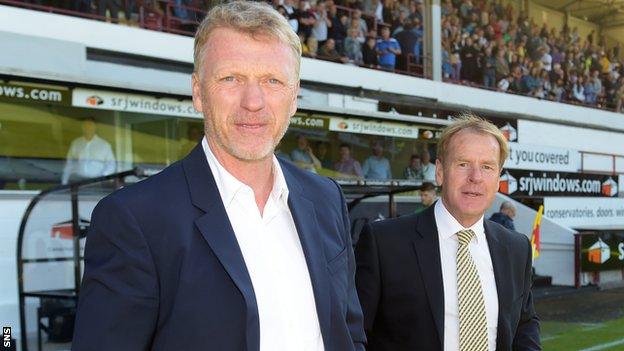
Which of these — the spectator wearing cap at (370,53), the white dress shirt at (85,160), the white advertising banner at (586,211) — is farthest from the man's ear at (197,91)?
the white advertising banner at (586,211)

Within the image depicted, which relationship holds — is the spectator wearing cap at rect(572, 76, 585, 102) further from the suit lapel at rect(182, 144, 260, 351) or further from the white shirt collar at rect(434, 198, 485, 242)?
the suit lapel at rect(182, 144, 260, 351)

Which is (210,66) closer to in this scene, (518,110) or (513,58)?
(518,110)

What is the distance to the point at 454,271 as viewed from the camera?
2699mm

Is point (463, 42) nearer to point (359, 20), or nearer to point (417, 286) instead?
point (359, 20)

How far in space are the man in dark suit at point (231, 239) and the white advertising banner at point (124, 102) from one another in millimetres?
5142

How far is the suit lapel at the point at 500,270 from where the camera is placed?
2.67 metres

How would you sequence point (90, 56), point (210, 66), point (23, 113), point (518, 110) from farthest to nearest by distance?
point (518, 110), point (90, 56), point (23, 113), point (210, 66)

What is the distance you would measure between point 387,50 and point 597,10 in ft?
54.6

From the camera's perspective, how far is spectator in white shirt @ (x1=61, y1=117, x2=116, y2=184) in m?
9.17

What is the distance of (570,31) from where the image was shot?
2738cm

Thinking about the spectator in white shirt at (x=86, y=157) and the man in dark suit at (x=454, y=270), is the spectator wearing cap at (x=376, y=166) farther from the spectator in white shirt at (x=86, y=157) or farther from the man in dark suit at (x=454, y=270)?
the man in dark suit at (x=454, y=270)

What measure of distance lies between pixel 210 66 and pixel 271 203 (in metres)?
0.34

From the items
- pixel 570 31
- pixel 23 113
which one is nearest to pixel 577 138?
pixel 570 31

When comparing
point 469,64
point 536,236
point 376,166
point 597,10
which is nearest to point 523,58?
point 469,64
